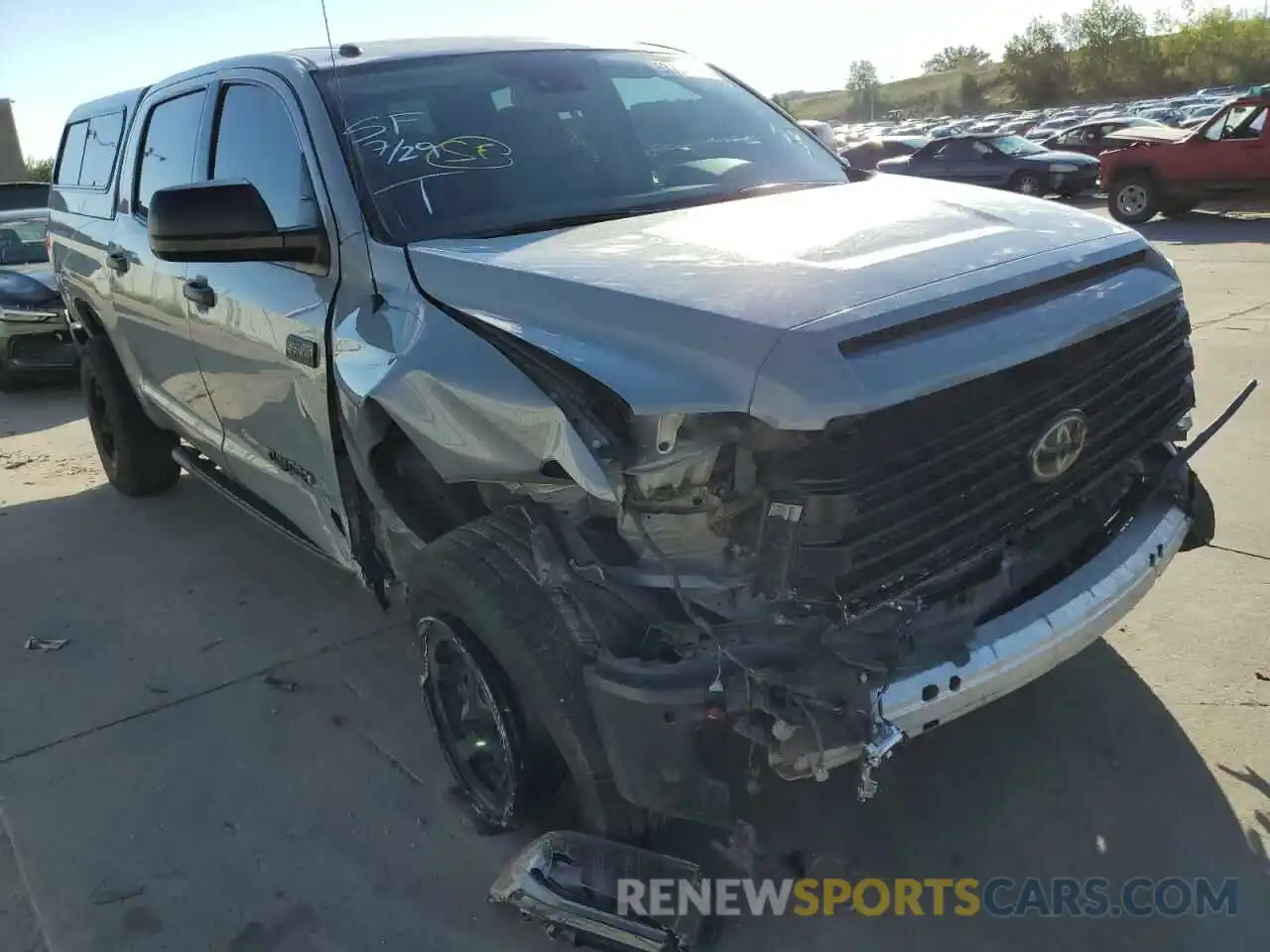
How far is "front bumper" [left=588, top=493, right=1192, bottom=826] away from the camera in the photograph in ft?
7.14

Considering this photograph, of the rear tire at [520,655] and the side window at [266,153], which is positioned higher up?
the side window at [266,153]

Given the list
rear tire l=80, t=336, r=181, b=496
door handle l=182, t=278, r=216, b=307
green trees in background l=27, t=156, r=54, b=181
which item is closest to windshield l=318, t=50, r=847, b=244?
door handle l=182, t=278, r=216, b=307

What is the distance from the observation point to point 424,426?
2635 mm

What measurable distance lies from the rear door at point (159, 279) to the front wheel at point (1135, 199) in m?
14.6

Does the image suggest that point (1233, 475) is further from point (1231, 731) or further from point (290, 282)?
point (290, 282)

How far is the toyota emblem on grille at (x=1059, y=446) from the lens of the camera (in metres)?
2.46

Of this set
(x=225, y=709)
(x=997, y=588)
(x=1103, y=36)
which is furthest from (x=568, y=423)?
(x=1103, y=36)

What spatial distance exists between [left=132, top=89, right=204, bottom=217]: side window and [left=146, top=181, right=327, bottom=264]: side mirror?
106 cm

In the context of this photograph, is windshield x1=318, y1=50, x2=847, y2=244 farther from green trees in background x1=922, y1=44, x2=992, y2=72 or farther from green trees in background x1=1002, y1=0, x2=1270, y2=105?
green trees in background x1=922, y1=44, x2=992, y2=72

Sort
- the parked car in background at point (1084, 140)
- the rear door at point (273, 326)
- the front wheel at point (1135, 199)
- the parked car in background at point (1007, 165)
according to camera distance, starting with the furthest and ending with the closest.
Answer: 1. the parked car in background at point (1084, 140)
2. the parked car in background at point (1007, 165)
3. the front wheel at point (1135, 199)
4. the rear door at point (273, 326)

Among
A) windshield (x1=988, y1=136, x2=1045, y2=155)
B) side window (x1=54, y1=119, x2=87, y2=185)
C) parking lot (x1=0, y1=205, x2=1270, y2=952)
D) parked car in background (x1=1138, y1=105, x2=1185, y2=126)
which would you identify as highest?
side window (x1=54, y1=119, x2=87, y2=185)

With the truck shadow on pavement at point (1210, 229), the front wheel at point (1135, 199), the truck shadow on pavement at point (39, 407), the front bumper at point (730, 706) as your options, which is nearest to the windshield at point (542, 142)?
the front bumper at point (730, 706)

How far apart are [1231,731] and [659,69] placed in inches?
113

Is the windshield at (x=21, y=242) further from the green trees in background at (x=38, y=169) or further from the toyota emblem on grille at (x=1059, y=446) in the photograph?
the green trees in background at (x=38, y=169)
